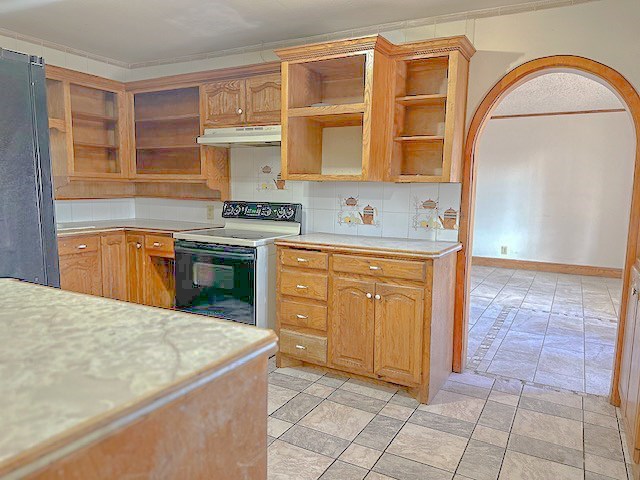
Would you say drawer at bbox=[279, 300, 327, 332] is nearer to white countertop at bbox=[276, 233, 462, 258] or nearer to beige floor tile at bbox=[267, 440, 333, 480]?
white countertop at bbox=[276, 233, 462, 258]

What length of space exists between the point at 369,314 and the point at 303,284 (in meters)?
0.48

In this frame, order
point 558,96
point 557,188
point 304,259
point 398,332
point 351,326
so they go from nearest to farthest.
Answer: point 398,332 → point 351,326 → point 304,259 → point 558,96 → point 557,188

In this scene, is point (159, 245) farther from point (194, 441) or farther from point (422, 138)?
point (194, 441)

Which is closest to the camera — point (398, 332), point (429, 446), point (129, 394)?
point (129, 394)

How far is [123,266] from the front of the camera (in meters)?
3.95

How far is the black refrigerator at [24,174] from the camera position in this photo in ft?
6.47

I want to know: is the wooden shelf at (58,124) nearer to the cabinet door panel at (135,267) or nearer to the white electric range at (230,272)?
the cabinet door panel at (135,267)

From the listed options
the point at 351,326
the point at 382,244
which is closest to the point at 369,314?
the point at 351,326

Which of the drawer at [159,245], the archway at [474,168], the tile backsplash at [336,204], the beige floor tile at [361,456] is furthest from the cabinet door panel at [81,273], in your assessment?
the archway at [474,168]

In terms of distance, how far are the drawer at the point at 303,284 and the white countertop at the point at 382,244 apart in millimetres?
200

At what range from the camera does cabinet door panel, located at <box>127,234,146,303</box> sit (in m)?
3.89

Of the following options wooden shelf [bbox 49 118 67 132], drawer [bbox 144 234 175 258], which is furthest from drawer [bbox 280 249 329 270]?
wooden shelf [bbox 49 118 67 132]

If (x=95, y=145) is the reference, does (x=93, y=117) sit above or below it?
above

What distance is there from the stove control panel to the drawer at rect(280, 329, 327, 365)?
37.4 inches
